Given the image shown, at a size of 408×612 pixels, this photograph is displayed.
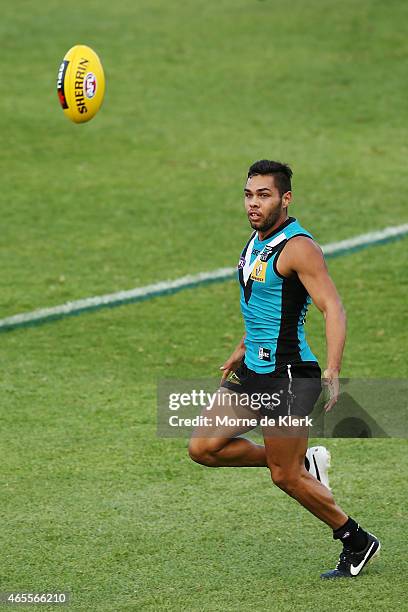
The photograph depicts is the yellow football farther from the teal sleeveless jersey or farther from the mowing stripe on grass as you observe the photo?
the teal sleeveless jersey

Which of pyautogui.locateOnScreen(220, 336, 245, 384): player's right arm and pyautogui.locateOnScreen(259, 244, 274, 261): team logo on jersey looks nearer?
pyautogui.locateOnScreen(259, 244, 274, 261): team logo on jersey

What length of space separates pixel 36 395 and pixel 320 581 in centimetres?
384

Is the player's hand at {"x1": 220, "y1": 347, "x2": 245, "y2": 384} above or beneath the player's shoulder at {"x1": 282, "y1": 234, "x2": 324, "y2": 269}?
beneath

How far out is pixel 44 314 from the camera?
40.5 feet

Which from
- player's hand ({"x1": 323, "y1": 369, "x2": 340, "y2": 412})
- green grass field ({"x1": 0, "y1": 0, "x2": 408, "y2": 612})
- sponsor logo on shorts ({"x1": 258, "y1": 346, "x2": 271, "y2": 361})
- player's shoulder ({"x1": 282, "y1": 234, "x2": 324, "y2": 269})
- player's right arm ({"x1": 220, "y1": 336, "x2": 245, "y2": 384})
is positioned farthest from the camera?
player's right arm ({"x1": 220, "y1": 336, "x2": 245, "y2": 384})

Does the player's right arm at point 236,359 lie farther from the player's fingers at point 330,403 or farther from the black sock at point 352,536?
the black sock at point 352,536

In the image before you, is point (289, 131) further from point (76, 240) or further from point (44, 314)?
point (44, 314)

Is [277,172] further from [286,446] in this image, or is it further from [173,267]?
[173,267]

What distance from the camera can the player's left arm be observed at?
6871 mm

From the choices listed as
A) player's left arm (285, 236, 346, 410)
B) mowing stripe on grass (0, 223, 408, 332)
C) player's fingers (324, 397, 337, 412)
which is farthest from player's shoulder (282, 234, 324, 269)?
mowing stripe on grass (0, 223, 408, 332)

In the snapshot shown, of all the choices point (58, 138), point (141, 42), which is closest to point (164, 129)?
point (58, 138)

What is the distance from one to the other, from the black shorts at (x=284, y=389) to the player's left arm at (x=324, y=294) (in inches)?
15.1

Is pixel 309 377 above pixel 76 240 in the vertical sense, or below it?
below

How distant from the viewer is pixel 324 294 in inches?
277
